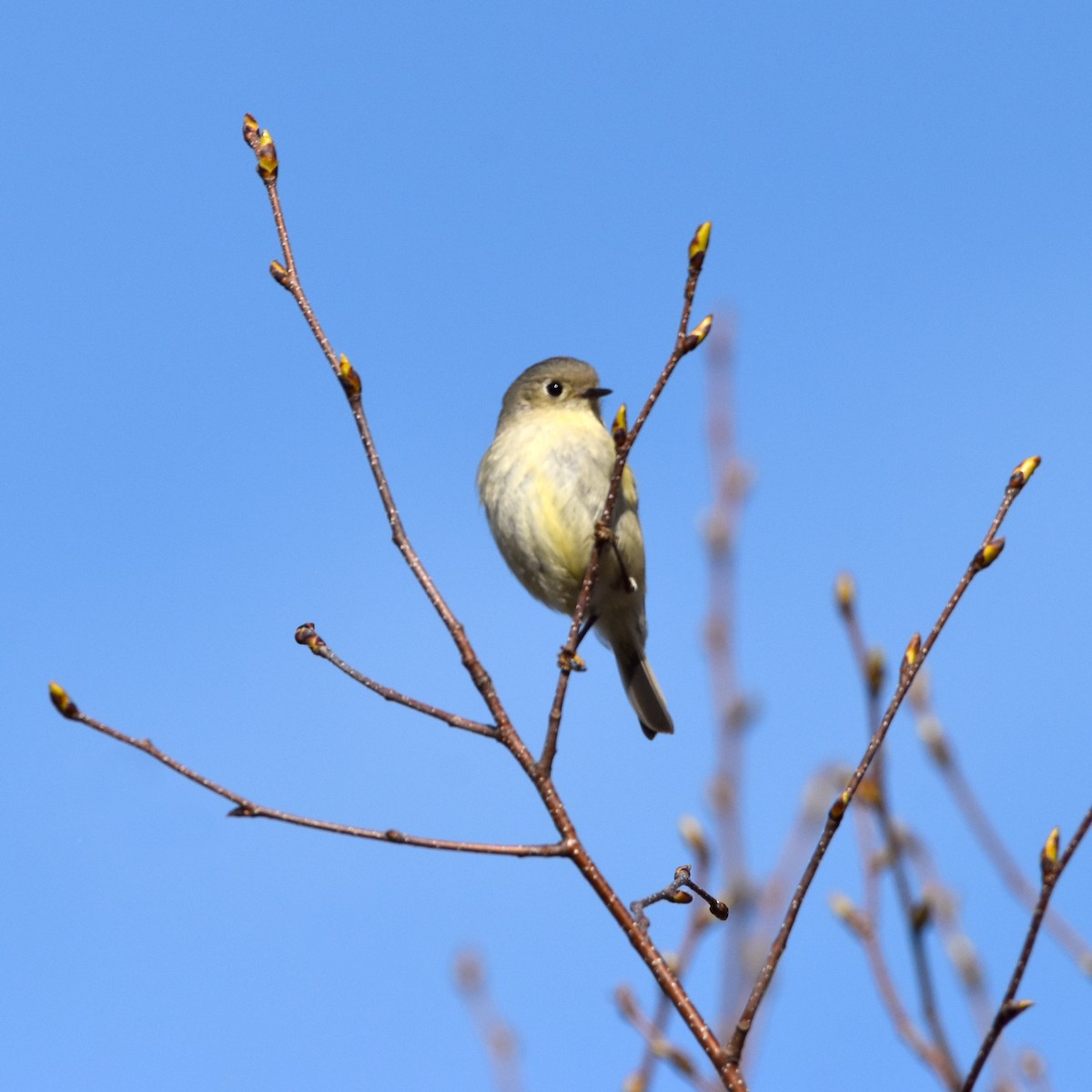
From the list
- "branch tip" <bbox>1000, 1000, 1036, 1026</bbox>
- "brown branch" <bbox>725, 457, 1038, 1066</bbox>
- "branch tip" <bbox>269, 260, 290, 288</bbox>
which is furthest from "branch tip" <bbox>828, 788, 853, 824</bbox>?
"branch tip" <bbox>269, 260, 290, 288</bbox>

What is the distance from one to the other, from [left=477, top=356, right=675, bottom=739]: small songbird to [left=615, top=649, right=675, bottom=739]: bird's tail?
0.19 ft

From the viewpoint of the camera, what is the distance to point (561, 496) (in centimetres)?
649

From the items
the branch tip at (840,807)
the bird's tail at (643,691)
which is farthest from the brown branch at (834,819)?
the bird's tail at (643,691)

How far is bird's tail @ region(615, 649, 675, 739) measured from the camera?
7707 mm

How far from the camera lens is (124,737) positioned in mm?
3246

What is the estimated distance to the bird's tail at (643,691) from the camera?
7.71 m

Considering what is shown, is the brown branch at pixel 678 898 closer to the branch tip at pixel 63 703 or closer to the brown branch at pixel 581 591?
the brown branch at pixel 581 591

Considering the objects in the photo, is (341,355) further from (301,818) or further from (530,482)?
(530,482)

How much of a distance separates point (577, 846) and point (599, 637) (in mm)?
4453

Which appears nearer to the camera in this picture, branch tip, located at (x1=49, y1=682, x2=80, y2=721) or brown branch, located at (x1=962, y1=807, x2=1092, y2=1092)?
brown branch, located at (x1=962, y1=807, x2=1092, y2=1092)

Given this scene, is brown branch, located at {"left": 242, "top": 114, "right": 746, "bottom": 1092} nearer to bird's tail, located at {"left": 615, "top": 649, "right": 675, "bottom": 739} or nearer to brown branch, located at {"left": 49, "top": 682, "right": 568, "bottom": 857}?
brown branch, located at {"left": 49, "top": 682, "right": 568, "bottom": 857}

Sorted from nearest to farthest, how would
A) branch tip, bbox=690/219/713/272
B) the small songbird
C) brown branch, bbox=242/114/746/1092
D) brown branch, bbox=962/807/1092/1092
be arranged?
brown branch, bbox=962/807/1092/1092
brown branch, bbox=242/114/746/1092
branch tip, bbox=690/219/713/272
the small songbird

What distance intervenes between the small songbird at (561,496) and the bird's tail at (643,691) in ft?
0.19

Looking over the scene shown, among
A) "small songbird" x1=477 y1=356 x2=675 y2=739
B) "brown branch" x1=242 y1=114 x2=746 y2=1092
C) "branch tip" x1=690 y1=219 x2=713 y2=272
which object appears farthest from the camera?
"small songbird" x1=477 y1=356 x2=675 y2=739
